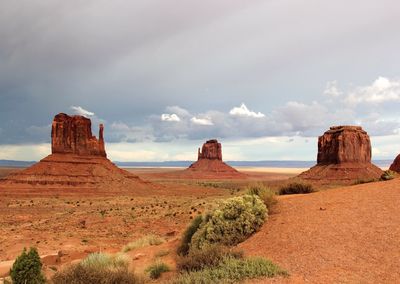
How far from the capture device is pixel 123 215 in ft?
124

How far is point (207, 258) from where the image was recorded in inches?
379

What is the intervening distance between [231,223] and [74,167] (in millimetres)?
71946

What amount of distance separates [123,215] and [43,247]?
48.2ft

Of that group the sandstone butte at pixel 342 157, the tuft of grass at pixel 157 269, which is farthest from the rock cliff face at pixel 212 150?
the tuft of grass at pixel 157 269

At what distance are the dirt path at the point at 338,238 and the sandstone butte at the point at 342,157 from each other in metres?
70.5

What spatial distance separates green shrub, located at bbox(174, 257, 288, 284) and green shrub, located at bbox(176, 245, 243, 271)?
1.30 ft

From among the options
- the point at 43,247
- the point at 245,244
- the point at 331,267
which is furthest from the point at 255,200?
the point at 43,247

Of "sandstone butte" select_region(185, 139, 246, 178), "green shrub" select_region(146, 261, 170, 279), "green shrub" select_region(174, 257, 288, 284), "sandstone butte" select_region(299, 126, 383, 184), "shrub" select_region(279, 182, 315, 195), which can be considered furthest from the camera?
"sandstone butte" select_region(185, 139, 246, 178)

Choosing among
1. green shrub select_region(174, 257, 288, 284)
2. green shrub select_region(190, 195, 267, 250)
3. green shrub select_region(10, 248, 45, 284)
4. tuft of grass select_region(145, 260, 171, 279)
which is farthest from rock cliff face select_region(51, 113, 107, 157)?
green shrub select_region(174, 257, 288, 284)

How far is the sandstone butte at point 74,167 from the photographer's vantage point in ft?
240

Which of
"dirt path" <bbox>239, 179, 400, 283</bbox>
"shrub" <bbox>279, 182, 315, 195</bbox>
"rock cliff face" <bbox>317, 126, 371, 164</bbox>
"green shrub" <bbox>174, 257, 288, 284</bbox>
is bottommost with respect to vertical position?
"green shrub" <bbox>174, 257, 288, 284</bbox>

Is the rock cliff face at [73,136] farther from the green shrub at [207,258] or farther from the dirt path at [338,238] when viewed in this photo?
the green shrub at [207,258]

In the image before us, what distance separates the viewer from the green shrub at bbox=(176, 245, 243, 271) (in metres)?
9.45

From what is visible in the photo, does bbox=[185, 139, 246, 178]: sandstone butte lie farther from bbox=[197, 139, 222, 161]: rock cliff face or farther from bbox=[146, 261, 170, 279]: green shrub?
bbox=[146, 261, 170, 279]: green shrub
